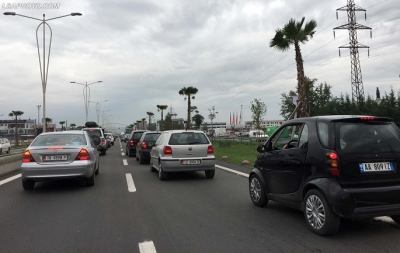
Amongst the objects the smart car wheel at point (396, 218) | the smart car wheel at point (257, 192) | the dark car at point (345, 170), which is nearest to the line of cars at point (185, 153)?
the smart car wheel at point (257, 192)

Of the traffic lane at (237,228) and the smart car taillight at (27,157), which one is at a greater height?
the smart car taillight at (27,157)

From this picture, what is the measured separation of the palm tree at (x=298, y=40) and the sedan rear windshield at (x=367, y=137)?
13.7 meters

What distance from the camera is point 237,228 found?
5.63 m

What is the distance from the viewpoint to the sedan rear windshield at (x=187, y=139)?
36.3ft

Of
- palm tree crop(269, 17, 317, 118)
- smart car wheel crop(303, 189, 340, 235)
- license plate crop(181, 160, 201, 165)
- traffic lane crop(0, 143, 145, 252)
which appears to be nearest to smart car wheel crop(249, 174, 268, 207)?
smart car wheel crop(303, 189, 340, 235)

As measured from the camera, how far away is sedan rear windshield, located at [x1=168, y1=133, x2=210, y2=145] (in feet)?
36.3

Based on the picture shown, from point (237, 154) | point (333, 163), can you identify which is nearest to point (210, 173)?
point (333, 163)

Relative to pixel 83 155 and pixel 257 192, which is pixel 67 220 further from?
pixel 257 192

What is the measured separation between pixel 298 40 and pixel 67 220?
16.8 m

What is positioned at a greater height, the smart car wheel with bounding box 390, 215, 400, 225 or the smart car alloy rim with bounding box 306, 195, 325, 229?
the smart car alloy rim with bounding box 306, 195, 325, 229

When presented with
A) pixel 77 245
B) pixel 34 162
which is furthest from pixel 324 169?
pixel 34 162

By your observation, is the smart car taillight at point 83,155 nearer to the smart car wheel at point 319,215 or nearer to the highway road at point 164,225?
the highway road at point 164,225

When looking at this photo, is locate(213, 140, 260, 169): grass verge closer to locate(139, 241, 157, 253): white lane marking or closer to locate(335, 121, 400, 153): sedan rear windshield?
locate(335, 121, 400, 153): sedan rear windshield

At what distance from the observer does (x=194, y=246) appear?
4.77m
